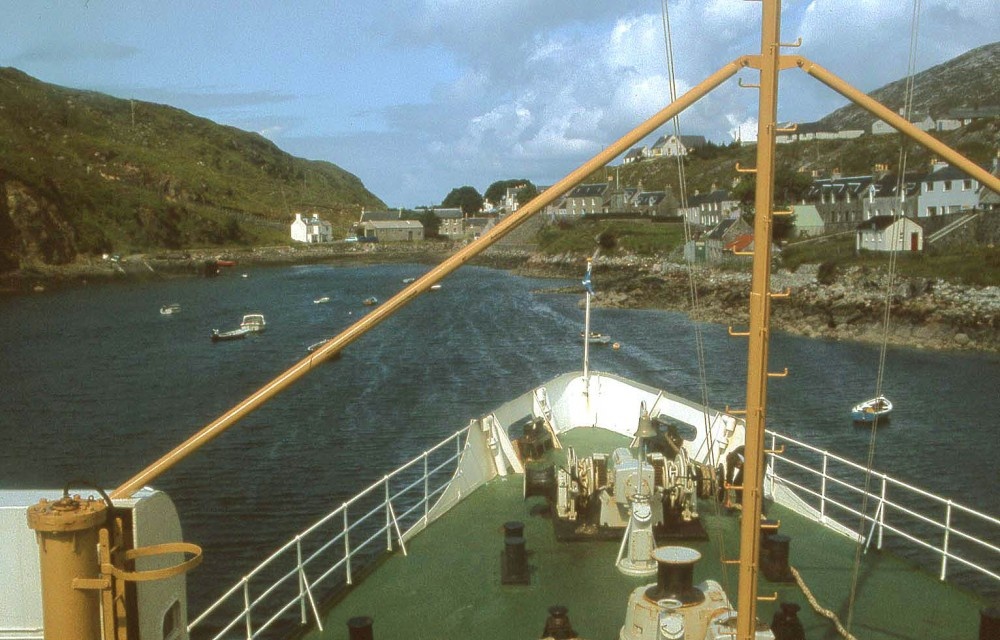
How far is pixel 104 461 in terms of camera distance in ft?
104

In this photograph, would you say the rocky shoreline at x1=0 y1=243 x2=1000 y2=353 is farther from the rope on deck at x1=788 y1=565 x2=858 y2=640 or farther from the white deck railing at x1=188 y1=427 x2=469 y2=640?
the white deck railing at x1=188 y1=427 x2=469 y2=640

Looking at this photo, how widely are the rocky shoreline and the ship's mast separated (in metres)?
11.7

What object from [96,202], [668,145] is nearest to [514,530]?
[96,202]

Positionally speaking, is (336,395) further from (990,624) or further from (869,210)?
(869,210)

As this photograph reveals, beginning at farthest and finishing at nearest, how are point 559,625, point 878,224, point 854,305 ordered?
point 878,224
point 854,305
point 559,625

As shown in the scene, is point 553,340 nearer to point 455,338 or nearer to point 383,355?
point 455,338

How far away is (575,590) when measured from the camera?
9.12m

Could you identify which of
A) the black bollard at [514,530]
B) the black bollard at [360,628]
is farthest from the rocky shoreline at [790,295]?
the black bollard at [360,628]

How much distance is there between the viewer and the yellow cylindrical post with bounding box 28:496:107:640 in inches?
158

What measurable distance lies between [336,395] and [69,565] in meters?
38.7

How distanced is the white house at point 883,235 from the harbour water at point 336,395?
17.4 metres

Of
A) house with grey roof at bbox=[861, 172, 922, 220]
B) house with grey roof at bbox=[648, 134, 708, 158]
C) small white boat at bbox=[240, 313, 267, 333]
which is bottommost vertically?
small white boat at bbox=[240, 313, 267, 333]

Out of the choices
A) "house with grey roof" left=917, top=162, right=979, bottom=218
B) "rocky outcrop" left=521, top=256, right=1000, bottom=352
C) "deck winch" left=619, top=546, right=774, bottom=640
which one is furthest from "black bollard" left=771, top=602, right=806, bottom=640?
"house with grey roof" left=917, top=162, right=979, bottom=218

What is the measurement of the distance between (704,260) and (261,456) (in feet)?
212
